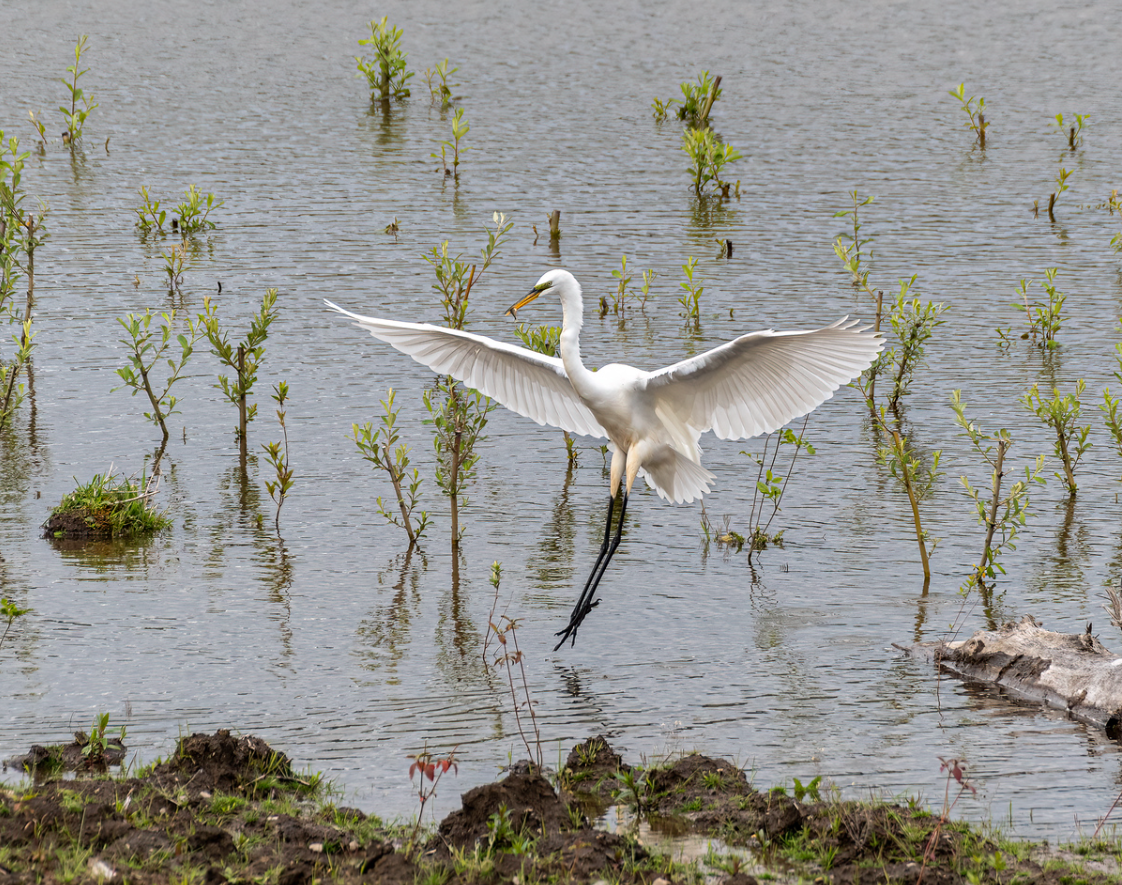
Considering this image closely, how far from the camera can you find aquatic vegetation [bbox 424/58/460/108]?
59.2 feet

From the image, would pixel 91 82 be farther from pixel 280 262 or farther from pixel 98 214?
pixel 280 262

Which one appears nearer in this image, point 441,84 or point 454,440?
point 454,440

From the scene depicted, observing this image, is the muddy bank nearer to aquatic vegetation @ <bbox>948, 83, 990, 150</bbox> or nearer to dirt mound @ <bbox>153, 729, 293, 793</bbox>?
dirt mound @ <bbox>153, 729, 293, 793</bbox>

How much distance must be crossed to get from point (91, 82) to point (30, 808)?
16.7 meters

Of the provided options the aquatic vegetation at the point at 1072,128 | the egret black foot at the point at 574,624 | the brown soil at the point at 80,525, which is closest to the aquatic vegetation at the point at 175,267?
the brown soil at the point at 80,525

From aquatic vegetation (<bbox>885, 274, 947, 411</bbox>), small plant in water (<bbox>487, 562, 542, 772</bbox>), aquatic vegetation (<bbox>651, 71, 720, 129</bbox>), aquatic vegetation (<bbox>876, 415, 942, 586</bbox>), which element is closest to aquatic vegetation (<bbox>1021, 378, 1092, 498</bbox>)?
aquatic vegetation (<bbox>876, 415, 942, 586</bbox>)

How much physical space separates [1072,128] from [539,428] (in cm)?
1005

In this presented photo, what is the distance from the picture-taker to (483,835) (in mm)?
4117

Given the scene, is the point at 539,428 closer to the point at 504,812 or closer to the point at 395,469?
the point at 395,469

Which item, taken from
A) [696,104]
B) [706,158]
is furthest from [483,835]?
[696,104]

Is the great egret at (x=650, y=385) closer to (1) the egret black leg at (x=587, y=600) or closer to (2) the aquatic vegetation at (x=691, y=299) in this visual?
(1) the egret black leg at (x=587, y=600)

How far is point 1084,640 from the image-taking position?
5.59m

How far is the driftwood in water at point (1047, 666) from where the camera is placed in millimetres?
5305

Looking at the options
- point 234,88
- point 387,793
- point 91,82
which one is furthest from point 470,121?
point 387,793
